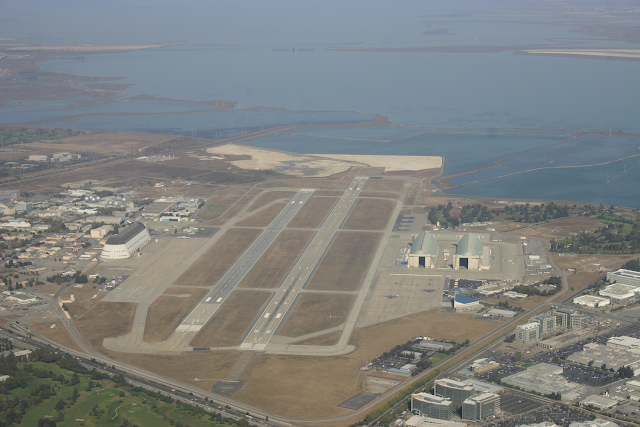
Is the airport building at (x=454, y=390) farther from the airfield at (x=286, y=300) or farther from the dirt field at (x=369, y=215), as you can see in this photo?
the dirt field at (x=369, y=215)

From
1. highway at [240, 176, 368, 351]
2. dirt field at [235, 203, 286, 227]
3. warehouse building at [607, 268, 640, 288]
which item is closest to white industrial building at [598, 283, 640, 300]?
warehouse building at [607, 268, 640, 288]

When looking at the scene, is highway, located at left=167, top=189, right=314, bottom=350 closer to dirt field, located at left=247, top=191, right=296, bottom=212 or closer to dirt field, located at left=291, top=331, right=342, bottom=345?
dirt field, located at left=247, top=191, right=296, bottom=212

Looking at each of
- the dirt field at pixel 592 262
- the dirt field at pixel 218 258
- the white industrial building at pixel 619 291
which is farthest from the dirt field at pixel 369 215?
the white industrial building at pixel 619 291

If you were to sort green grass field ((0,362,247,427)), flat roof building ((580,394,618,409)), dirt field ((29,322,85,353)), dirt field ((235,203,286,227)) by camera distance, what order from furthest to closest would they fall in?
dirt field ((235,203,286,227)) < dirt field ((29,322,85,353)) < flat roof building ((580,394,618,409)) < green grass field ((0,362,247,427))

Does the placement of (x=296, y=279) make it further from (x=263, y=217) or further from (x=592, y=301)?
(x=592, y=301)

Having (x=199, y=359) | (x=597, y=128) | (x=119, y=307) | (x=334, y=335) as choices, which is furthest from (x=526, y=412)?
(x=597, y=128)

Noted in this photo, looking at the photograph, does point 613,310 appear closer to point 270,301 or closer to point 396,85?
point 270,301
